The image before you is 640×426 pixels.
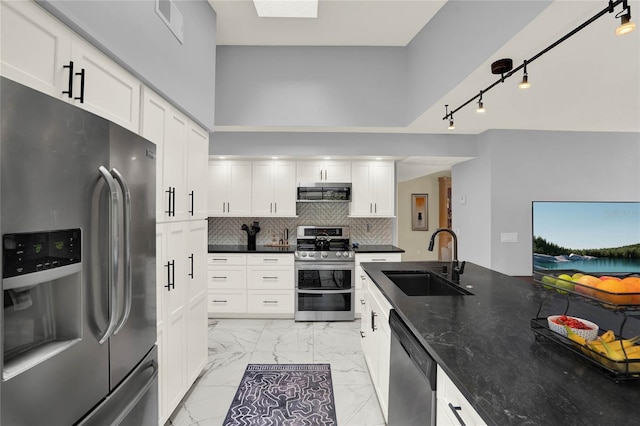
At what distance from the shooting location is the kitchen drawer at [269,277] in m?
4.13

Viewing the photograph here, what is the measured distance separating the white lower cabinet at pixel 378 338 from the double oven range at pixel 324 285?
4.14 ft

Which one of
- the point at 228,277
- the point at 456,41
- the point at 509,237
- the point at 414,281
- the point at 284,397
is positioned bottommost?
the point at 284,397

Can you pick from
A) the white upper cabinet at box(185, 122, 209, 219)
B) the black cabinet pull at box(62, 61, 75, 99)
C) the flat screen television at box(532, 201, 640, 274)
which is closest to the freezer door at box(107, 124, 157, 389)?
the black cabinet pull at box(62, 61, 75, 99)

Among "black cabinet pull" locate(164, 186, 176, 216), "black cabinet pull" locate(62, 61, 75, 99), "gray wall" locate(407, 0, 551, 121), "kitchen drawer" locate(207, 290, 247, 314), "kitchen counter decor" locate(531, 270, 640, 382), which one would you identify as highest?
"gray wall" locate(407, 0, 551, 121)

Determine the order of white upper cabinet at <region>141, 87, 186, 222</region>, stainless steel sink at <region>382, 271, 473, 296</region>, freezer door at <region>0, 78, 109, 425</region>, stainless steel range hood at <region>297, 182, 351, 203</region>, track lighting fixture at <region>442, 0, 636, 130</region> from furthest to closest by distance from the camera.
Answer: stainless steel range hood at <region>297, 182, 351, 203</region>, stainless steel sink at <region>382, 271, 473, 296</region>, white upper cabinet at <region>141, 87, 186, 222</region>, track lighting fixture at <region>442, 0, 636, 130</region>, freezer door at <region>0, 78, 109, 425</region>

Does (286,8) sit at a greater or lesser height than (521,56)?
greater

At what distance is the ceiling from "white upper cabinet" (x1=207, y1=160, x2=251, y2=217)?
25.5 inches

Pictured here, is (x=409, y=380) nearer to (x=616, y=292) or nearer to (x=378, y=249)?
(x=616, y=292)

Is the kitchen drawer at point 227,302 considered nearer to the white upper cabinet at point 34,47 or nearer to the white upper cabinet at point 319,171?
the white upper cabinet at point 319,171

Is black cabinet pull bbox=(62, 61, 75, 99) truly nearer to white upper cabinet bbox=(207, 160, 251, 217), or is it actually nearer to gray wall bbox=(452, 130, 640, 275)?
white upper cabinet bbox=(207, 160, 251, 217)

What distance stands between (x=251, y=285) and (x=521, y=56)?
12.3 feet

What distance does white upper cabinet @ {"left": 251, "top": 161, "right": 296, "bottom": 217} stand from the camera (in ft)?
14.4

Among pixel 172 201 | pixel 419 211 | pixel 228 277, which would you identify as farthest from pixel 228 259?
pixel 419 211

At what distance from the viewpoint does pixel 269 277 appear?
4.14 metres
